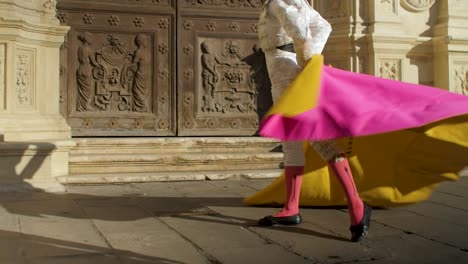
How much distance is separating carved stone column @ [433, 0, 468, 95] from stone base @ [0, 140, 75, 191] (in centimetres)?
539

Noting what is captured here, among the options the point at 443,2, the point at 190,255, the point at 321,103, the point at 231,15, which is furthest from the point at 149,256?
the point at 443,2

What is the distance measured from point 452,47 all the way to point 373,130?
5.43 meters

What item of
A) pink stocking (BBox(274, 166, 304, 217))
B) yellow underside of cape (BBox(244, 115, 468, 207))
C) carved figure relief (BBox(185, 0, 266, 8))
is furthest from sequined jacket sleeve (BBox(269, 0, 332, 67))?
carved figure relief (BBox(185, 0, 266, 8))

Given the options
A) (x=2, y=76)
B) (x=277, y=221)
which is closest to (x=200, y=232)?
(x=277, y=221)

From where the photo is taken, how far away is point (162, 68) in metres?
7.10

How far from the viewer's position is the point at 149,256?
2807 mm

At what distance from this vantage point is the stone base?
5.09 meters

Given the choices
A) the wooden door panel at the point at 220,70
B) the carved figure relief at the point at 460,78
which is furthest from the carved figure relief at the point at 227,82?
the carved figure relief at the point at 460,78

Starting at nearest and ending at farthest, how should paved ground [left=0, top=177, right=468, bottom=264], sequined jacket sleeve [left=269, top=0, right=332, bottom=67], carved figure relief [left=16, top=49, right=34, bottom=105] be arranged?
1. paved ground [left=0, top=177, right=468, bottom=264]
2. sequined jacket sleeve [left=269, top=0, right=332, bottom=67]
3. carved figure relief [left=16, top=49, right=34, bottom=105]

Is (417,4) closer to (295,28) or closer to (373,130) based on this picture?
(295,28)

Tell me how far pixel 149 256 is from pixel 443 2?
6604 millimetres

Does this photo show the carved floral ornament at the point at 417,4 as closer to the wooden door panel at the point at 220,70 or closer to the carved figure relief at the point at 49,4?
the wooden door panel at the point at 220,70

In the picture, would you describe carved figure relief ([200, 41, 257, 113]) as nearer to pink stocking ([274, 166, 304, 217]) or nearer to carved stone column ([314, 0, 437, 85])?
carved stone column ([314, 0, 437, 85])

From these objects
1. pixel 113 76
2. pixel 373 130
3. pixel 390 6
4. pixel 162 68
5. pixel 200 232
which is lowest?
pixel 200 232
